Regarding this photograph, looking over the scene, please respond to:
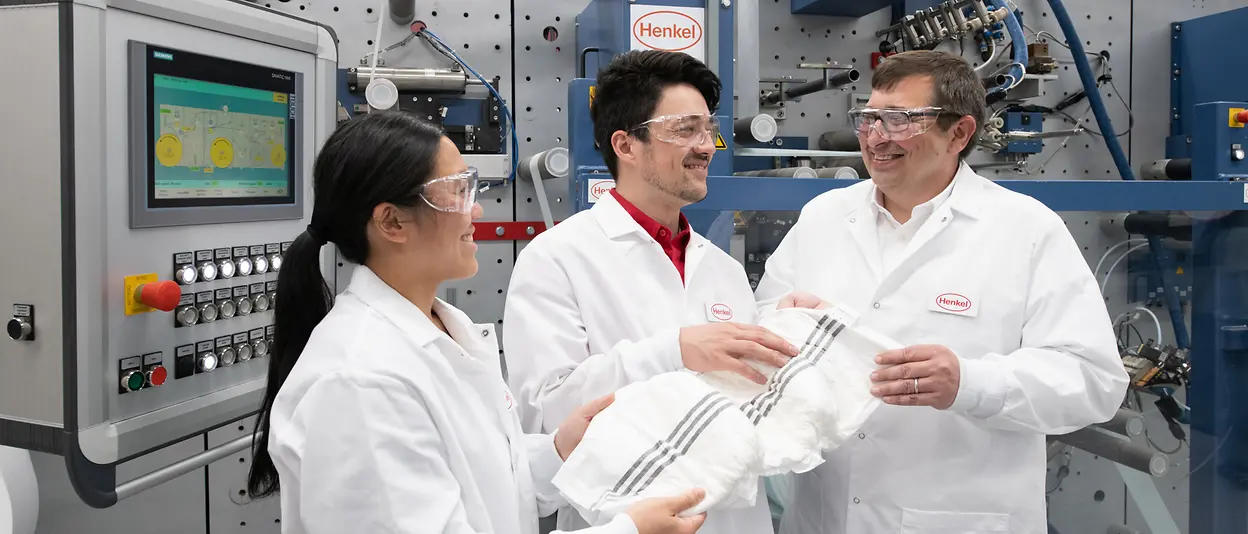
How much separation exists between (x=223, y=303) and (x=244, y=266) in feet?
0.32

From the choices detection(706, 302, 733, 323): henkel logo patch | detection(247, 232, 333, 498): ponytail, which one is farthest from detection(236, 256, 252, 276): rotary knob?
detection(706, 302, 733, 323): henkel logo patch

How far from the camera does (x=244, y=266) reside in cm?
206

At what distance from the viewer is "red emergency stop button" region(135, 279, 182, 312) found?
5.84ft

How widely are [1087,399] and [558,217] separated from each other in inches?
77.3

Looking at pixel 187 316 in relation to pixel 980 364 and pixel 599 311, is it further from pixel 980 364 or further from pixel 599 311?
pixel 980 364

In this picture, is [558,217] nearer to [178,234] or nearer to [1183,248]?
[178,234]

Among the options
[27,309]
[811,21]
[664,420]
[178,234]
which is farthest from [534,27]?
[664,420]

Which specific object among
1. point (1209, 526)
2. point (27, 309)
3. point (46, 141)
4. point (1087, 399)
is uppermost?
point (46, 141)

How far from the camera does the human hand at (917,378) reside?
1.49 meters

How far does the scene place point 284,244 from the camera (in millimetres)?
2213

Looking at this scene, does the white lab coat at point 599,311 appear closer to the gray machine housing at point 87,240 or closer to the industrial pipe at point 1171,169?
the gray machine housing at point 87,240

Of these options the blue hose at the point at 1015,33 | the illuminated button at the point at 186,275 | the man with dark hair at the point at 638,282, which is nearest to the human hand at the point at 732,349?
the man with dark hair at the point at 638,282

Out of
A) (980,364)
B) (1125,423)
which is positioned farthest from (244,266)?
(1125,423)

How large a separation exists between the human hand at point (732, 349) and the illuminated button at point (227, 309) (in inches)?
43.8
